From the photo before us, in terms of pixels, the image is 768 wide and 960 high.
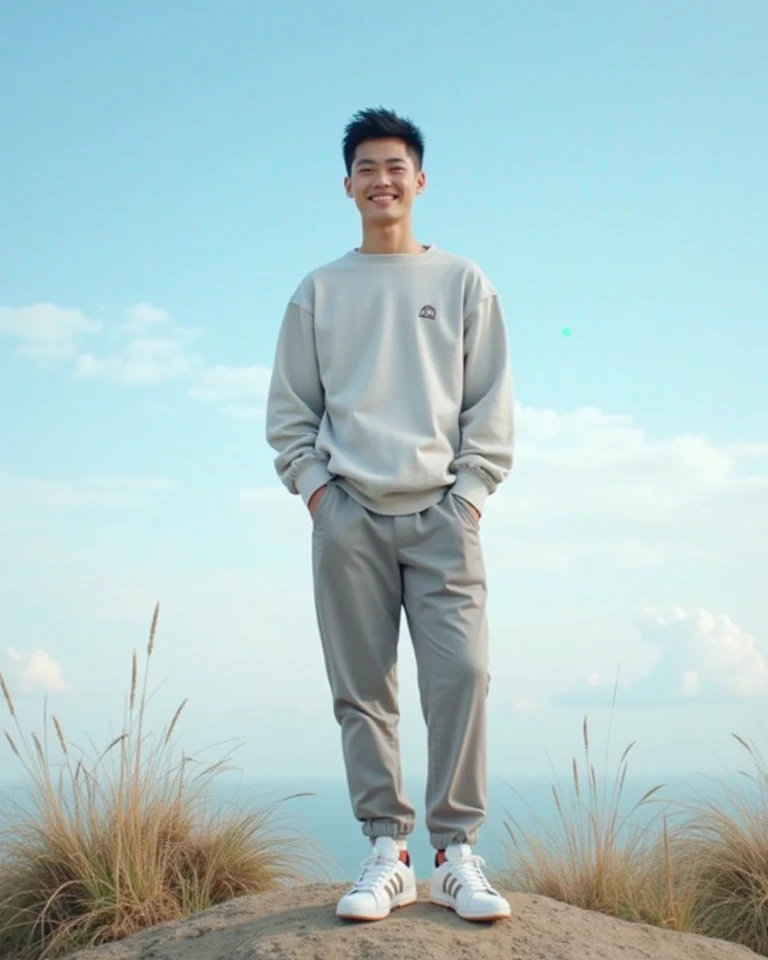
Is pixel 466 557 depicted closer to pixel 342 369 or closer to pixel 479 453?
pixel 479 453

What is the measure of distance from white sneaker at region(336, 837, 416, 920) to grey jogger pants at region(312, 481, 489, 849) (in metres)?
0.06

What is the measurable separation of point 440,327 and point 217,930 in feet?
6.90

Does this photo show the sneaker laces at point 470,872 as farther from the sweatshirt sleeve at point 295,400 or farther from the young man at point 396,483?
the sweatshirt sleeve at point 295,400

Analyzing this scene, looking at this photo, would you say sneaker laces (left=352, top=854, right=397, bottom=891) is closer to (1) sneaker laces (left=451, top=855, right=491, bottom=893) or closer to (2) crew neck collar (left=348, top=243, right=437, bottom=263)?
(1) sneaker laces (left=451, top=855, right=491, bottom=893)

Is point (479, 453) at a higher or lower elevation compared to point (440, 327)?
lower

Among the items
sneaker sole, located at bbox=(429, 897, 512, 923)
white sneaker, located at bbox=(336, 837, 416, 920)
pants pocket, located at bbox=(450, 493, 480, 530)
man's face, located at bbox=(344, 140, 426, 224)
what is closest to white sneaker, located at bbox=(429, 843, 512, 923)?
sneaker sole, located at bbox=(429, 897, 512, 923)

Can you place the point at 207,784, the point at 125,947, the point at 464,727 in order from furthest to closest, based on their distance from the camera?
the point at 207,784 → the point at 125,947 → the point at 464,727

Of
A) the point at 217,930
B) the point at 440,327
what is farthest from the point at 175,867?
the point at 440,327

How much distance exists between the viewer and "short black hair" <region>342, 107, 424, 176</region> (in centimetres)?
348

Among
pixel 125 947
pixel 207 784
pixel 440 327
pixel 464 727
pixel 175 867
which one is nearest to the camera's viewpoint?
pixel 464 727

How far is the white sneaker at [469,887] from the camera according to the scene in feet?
10.4

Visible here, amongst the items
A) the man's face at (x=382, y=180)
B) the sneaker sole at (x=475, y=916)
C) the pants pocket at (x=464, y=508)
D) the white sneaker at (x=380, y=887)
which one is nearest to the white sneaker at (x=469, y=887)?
the sneaker sole at (x=475, y=916)

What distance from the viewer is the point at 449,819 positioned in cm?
322

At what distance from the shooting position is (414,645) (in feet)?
11.0
